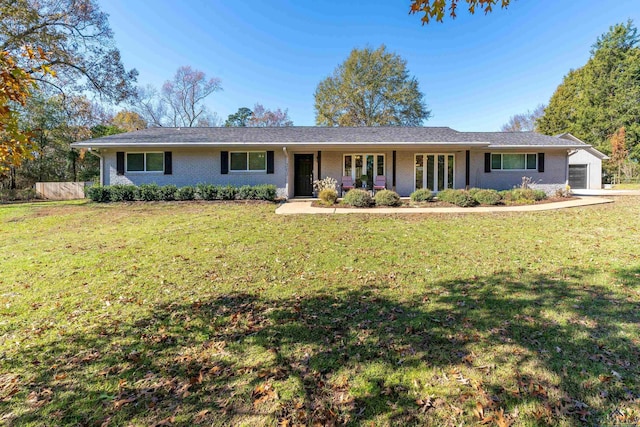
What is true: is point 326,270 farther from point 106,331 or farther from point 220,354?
point 106,331

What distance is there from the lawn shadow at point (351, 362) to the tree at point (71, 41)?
16387mm

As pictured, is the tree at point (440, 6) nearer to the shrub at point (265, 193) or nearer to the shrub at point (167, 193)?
the shrub at point (265, 193)

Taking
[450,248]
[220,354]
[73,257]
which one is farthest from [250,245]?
[450,248]

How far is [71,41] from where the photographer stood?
15.8 meters

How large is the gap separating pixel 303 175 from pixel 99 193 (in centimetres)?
929

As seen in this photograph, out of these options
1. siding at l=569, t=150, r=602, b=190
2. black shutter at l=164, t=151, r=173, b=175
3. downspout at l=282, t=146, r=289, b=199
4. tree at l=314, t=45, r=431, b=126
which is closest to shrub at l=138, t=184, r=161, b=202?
black shutter at l=164, t=151, r=173, b=175

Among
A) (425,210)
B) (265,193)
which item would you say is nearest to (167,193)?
(265,193)

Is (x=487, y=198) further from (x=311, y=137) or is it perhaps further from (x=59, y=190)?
(x=59, y=190)

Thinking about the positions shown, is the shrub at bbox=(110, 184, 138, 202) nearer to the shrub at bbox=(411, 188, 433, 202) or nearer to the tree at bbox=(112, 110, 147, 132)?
the shrub at bbox=(411, 188, 433, 202)

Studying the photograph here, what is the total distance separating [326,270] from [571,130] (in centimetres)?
4084

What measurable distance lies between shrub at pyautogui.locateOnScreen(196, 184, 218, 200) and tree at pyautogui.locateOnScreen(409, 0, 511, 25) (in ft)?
38.2

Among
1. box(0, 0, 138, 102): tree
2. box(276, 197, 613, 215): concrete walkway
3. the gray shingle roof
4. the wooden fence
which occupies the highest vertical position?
box(0, 0, 138, 102): tree

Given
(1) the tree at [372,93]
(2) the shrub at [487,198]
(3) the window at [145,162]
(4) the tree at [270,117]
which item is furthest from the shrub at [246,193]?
(4) the tree at [270,117]

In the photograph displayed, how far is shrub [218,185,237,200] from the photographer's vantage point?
1323 cm
